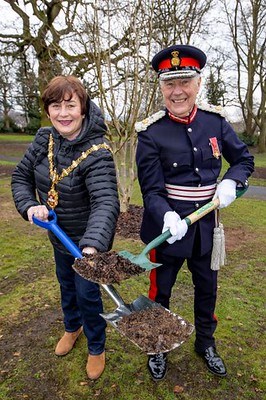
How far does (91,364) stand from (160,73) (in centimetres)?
193

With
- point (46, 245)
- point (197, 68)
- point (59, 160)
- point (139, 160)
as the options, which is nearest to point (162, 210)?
point (139, 160)

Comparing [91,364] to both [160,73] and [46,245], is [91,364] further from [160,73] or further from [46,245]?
[46,245]

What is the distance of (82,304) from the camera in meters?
2.33

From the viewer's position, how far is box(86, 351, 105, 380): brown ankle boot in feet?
8.20

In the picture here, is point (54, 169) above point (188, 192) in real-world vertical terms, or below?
above

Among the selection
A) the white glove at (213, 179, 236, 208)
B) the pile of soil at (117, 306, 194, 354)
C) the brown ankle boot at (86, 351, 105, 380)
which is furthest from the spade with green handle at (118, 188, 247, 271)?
the brown ankle boot at (86, 351, 105, 380)

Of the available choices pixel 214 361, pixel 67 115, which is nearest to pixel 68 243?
pixel 67 115

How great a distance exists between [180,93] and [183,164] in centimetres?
41

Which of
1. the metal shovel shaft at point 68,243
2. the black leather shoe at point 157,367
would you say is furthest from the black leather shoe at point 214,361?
the metal shovel shaft at point 68,243

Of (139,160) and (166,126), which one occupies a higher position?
(166,126)

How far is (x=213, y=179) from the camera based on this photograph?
2.35m

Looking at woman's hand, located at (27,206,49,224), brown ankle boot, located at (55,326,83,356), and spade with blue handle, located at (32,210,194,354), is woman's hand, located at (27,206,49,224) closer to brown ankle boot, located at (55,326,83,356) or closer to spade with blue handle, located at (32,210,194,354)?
spade with blue handle, located at (32,210,194,354)

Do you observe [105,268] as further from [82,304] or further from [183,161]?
[183,161]

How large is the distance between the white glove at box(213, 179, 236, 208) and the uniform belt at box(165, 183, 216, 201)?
7 cm
